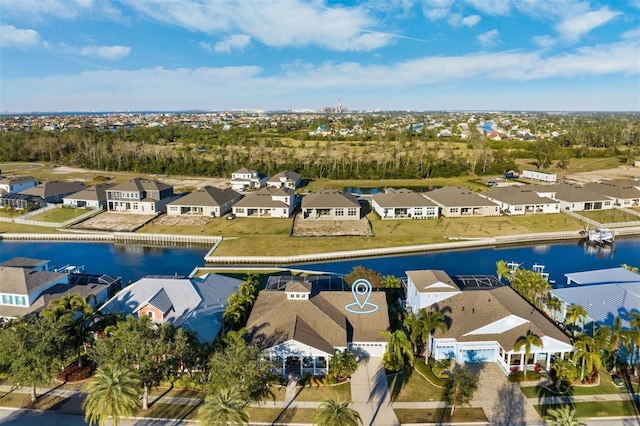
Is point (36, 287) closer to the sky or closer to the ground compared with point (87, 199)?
closer to the ground

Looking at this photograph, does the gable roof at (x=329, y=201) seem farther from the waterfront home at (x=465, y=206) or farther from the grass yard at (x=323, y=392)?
the grass yard at (x=323, y=392)

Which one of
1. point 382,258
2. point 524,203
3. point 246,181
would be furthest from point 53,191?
point 524,203

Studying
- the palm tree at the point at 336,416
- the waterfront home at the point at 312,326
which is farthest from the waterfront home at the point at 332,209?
the palm tree at the point at 336,416

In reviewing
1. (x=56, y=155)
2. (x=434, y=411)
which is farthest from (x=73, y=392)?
(x=56, y=155)

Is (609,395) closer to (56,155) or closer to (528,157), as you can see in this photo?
(528,157)

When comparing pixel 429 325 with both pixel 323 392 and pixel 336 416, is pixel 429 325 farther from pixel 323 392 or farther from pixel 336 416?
pixel 336 416
